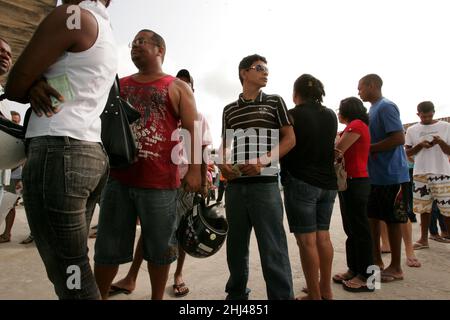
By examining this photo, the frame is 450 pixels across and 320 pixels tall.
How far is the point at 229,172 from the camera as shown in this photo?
233 cm

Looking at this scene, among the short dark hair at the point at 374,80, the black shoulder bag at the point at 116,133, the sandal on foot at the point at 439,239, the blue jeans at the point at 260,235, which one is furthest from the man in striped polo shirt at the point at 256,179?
the sandal on foot at the point at 439,239

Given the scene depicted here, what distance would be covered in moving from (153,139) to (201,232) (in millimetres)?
701

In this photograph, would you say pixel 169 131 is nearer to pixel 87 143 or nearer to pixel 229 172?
pixel 229 172

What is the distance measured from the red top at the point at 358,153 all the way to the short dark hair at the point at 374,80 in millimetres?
709

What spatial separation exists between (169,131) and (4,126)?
97 cm

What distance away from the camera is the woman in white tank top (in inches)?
46.2

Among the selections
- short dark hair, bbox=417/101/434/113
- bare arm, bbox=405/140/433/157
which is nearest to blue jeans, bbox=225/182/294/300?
bare arm, bbox=405/140/433/157

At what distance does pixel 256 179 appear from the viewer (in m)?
2.25

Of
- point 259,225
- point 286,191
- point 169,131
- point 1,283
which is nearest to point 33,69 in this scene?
point 169,131

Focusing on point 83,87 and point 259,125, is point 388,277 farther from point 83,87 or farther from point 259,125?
point 83,87

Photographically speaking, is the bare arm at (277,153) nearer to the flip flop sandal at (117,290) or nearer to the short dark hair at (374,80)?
the flip flop sandal at (117,290)

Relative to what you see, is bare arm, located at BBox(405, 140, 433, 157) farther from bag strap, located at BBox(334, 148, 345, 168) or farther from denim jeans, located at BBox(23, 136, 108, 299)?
denim jeans, located at BBox(23, 136, 108, 299)

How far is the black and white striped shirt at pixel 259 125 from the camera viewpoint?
235 centimetres

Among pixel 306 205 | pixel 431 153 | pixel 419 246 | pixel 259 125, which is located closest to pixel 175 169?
pixel 259 125
